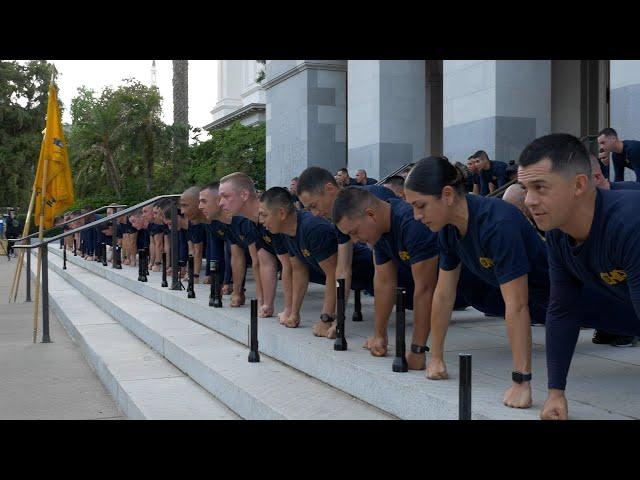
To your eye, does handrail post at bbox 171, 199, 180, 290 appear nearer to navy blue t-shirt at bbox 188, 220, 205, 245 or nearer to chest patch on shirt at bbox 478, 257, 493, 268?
navy blue t-shirt at bbox 188, 220, 205, 245

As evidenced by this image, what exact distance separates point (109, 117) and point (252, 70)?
13094 mm

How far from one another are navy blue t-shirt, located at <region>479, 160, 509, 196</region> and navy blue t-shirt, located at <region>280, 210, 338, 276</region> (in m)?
5.30

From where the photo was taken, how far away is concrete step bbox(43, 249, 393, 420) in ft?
15.1

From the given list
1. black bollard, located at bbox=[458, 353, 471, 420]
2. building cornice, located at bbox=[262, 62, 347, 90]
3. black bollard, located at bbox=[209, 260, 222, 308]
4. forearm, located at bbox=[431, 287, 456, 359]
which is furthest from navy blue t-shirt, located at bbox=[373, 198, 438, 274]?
building cornice, located at bbox=[262, 62, 347, 90]

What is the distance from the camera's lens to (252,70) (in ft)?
155

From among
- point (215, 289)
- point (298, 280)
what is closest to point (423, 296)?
point (298, 280)

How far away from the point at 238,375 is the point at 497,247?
8.22 ft

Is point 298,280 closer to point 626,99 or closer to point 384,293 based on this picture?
point 384,293

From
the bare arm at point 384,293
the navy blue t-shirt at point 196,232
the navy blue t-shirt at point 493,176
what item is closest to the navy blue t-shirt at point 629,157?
the navy blue t-shirt at point 493,176

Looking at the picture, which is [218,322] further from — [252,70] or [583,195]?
[252,70]

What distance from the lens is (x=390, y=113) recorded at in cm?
1539

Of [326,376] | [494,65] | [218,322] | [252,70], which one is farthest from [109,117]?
[326,376]

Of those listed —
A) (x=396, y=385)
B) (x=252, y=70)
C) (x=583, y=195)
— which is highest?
(x=252, y=70)
